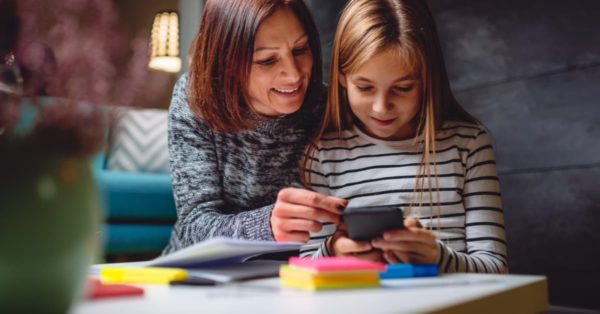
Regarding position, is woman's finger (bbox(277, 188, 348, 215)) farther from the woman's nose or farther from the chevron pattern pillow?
the chevron pattern pillow

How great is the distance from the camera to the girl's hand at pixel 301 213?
0.88 metres

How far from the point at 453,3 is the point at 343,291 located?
1806 mm

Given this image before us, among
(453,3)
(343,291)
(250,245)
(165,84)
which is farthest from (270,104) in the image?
(453,3)

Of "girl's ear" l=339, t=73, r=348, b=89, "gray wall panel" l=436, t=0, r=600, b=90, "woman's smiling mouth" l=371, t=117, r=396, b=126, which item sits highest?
"gray wall panel" l=436, t=0, r=600, b=90

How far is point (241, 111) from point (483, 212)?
1.90 ft

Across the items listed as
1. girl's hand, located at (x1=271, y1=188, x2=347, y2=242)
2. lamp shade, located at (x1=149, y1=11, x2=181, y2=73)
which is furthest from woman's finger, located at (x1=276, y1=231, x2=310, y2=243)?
lamp shade, located at (x1=149, y1=11, x2=181, y2=73)

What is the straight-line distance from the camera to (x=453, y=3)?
2.21 metres

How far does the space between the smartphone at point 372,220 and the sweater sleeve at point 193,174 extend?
0.48 m

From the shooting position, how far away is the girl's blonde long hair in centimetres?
131

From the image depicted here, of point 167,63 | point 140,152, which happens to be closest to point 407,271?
point 140,152

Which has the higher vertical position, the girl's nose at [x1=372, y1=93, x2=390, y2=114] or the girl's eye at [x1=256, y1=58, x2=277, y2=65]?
the girl's eye at [x1=256, y1=58, x2=277, y2=65]

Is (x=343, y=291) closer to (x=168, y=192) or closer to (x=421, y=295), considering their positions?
(x=421, y=295)

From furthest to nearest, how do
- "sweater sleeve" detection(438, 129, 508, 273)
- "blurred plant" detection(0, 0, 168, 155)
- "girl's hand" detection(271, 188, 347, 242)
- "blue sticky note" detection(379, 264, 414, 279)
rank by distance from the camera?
"sweater sleeve" detection(438, 129, 508, 273)
"girl's hand" detection(271, 188, 347, 242)
"blue sticky note" detection(379, 264, 414, 279)
"blurred plant" detection(0, 0, 168, 155)

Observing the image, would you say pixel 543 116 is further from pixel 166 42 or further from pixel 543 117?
pixel 166 42
